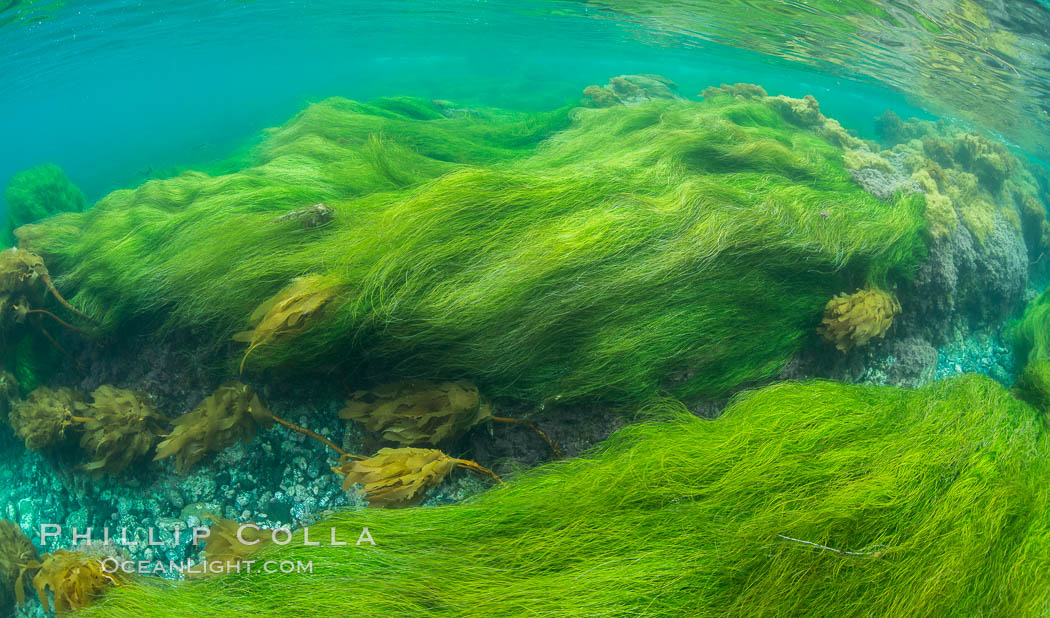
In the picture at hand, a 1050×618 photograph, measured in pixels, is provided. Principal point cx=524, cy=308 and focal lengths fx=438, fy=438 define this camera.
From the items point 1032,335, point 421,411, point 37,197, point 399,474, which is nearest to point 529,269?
point 421,411

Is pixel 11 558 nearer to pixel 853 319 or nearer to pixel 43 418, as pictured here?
pixel 43 418

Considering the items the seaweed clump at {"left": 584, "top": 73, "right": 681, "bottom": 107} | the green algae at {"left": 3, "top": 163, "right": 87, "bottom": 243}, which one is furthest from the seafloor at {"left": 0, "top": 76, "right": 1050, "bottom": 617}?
the seaweed clump at {"left": 584, "top": 73, "right": 681, "bottom": 107}

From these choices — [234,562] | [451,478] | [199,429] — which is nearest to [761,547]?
[451,478]

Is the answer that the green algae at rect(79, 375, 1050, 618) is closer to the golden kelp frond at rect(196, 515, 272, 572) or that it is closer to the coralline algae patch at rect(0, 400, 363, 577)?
the golden kelp frond at rect(196, 515, 272, 572)

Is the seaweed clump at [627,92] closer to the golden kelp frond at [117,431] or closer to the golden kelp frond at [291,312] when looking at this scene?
the golden kelp frond at [291,312]

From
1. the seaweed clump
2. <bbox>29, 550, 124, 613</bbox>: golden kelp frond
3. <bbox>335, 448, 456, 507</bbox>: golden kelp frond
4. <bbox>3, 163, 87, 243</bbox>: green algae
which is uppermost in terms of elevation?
the seaweed clump

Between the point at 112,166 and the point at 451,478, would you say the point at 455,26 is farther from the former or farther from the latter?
the point at 451,478
